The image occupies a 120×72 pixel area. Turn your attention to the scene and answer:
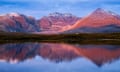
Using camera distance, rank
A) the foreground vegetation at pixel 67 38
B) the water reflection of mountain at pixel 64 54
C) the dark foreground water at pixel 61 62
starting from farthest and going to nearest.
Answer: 1. the foreground vegetation at pixel 67 38
2. the water reflection of mountain at pixel 64 54
3. the dark foreground water at pixel 61 62

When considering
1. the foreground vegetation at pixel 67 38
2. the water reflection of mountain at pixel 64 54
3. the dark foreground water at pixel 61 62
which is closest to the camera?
the dark foreground water at pixel 61 62

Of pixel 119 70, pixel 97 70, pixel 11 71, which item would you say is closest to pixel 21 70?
pixel 11 71

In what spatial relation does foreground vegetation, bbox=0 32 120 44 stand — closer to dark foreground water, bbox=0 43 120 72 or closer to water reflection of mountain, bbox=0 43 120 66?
water reflection of mountain, bbox=0 43 120 66

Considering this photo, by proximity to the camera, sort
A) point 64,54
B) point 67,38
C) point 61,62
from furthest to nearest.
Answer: point 67,38 < point 64,54 < point 61,62

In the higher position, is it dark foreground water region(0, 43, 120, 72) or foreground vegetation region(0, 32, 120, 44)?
dark foreground water region(0, 43, 120, 72)

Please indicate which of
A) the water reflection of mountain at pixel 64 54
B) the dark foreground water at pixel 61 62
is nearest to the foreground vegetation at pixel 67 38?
the water reflection of mountain at pixel 64 54

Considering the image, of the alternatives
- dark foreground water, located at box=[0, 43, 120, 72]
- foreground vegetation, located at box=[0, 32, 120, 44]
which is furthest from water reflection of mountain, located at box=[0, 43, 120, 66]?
foreground vegetation, located at box=[0, 32, 120, 44]

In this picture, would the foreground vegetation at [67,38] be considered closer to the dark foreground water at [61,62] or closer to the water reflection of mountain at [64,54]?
the water reflection of mountain at [64,54]

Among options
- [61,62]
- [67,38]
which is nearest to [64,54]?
[61,62]

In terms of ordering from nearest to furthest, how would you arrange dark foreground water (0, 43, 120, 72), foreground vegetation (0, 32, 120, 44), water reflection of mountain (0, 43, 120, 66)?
dark foreground water (0, 43, 120, 72) → water reflection of mountain (0, 43, 120, 66) → foreground vegetation (0, 32, 120, 44)

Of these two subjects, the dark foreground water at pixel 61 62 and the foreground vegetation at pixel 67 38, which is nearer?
the dark foreground water at pixel 61 62

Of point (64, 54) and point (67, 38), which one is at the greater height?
point (64, 54)

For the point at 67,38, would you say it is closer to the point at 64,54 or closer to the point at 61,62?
the point at 64,54

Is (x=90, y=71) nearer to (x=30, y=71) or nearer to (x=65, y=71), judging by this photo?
(x=65, y=71)
